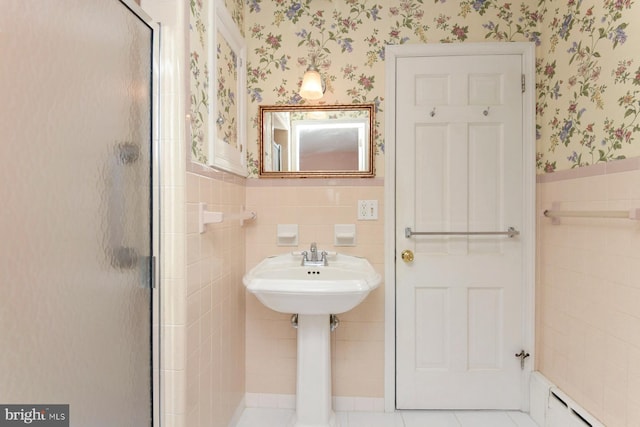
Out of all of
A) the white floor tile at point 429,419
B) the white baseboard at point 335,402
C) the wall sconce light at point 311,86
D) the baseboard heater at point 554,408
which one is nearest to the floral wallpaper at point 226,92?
the wall sconce light at point 311,86

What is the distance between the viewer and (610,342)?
137 cm

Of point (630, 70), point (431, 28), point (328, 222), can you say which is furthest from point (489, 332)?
point (431, 28)

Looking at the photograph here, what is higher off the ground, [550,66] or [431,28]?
[431,28]

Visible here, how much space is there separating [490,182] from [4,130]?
1.93 metres

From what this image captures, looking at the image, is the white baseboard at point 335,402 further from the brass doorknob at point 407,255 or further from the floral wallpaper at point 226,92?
the floral wallpaper at point 226,92

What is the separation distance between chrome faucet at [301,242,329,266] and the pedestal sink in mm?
30

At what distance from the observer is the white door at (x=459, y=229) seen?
1.86 meters

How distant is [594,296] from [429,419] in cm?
99

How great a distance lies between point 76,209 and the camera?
0.86 meters

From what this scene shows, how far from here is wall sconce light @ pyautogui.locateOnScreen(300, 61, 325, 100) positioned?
180 cm

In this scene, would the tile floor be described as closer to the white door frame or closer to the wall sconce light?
the white door frame

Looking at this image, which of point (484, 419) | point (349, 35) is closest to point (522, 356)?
point (484, 419)

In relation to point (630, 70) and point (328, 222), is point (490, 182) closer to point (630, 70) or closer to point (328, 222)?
point (630, 70)

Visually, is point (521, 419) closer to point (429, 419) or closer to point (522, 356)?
point (522, 356)
